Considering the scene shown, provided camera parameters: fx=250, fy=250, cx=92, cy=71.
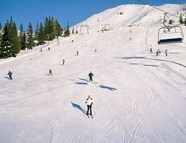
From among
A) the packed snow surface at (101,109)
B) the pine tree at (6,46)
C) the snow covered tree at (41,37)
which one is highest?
the snow covered tree at (41,37)

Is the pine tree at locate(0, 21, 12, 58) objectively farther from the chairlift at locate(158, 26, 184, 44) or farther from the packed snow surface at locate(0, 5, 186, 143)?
the packed snow surface at locate(0, 5, 186, 143)

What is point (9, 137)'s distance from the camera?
12297mm

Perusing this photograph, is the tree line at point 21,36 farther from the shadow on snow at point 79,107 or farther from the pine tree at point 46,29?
the shadow on snow at point 79,107

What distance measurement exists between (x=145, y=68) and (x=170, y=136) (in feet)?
58.6

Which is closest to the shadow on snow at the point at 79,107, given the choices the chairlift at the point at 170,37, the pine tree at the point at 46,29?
the chairlift at the point at 170,37

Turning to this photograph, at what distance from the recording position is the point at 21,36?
79.2 metres

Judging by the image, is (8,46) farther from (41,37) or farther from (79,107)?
(79,107)

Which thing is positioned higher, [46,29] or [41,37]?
[46,29]

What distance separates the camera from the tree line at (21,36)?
205ft

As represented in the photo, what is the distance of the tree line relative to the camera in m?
62.6

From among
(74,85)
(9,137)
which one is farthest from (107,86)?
(9,137)

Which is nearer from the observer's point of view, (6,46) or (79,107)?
(79,107)

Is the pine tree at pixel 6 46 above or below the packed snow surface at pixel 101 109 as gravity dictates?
above

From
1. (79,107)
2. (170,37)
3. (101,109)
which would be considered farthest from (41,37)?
(101,109)
